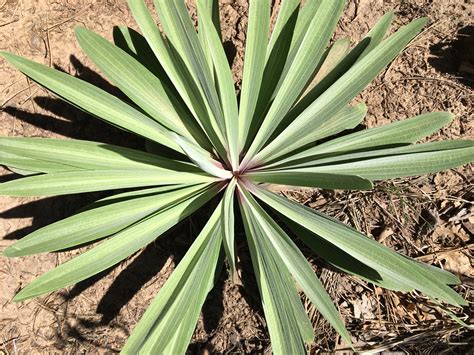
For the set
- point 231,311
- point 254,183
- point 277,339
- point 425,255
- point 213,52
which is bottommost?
point 277,339

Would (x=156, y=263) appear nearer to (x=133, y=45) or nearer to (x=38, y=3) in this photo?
(x=133, y=45)

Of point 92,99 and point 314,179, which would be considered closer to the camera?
point 314,179

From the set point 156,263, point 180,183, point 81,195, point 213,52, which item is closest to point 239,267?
point 156,263

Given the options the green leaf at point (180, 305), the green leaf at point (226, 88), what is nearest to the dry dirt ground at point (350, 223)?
the green leaf at point (180, 305)

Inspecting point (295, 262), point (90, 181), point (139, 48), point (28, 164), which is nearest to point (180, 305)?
point (295, 262)

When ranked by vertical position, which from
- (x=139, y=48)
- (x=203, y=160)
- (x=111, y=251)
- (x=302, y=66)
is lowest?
(x=111, y=251)

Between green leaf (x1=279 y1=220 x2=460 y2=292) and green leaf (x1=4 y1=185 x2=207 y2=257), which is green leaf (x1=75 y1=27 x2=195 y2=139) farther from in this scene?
green leaf (x1=279 y1=220 x2=460 y2=292)

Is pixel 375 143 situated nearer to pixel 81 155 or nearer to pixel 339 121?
pixel 339 121
